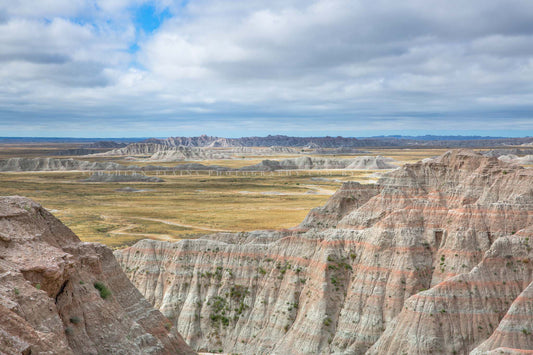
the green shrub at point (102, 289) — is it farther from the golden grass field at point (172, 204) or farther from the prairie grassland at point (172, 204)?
the prairie grassland at point (172, 204)

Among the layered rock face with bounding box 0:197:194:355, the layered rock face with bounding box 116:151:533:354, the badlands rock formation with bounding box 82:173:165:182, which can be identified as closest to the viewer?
the layered rock face with bounding box 0:197:194:355

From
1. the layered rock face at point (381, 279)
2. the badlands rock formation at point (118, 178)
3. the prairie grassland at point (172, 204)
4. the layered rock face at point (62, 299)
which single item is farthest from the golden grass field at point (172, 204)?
the layered rock face at point (62, 299)

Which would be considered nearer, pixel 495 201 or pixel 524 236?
pixel 524 236

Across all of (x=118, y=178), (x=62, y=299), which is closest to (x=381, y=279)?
(x=62, y=299)

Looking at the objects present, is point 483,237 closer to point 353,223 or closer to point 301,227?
point 353,223

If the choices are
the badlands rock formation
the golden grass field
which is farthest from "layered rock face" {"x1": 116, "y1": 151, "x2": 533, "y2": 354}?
the badlands rock formation

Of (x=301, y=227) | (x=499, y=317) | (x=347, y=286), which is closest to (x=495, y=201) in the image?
(x=499, y=317)

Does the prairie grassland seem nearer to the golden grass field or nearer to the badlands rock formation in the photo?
the golden grass field
